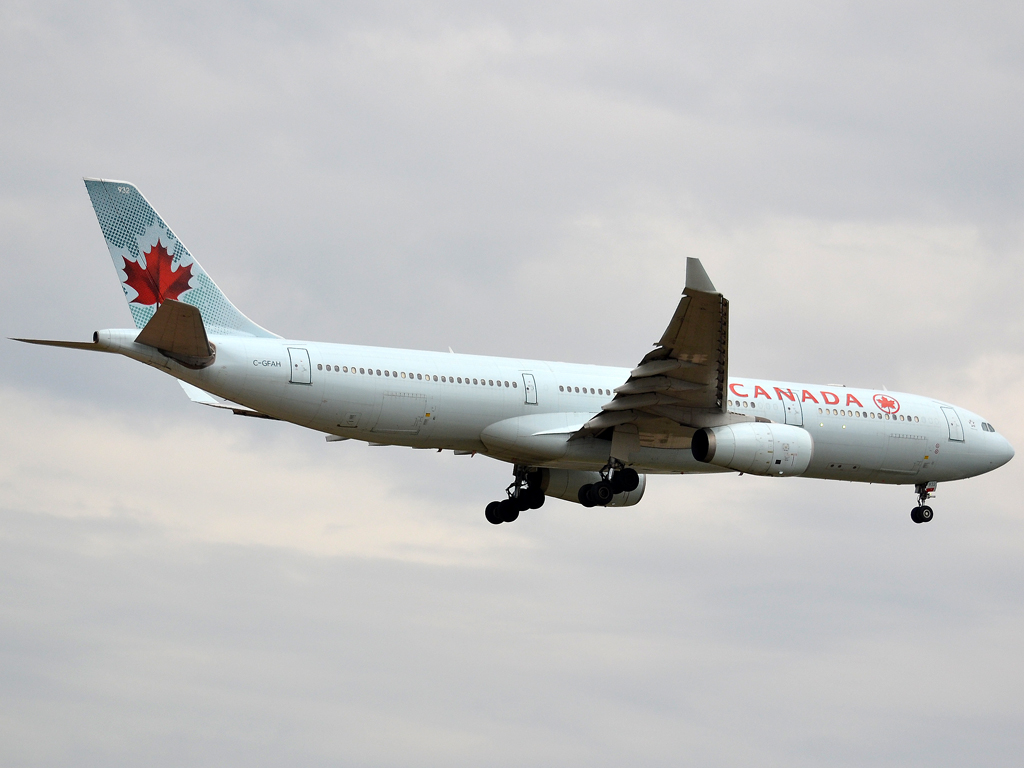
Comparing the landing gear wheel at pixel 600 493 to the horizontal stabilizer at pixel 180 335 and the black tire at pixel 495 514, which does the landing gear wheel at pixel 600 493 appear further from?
the horizontal stabilizer at pixel 180 335

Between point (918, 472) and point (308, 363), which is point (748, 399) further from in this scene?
point (308, 363)

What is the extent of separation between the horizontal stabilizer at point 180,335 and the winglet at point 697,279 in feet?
31.8

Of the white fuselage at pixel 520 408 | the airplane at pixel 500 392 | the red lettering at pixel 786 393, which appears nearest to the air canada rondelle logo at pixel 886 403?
the white fuselage at pixel 520 408

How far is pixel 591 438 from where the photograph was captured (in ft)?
103

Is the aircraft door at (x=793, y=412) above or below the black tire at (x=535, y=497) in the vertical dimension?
above

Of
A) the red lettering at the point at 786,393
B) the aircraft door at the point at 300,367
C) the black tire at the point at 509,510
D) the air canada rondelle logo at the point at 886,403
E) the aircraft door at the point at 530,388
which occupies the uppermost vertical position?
the air canada rondelle logo at the point at 886,403

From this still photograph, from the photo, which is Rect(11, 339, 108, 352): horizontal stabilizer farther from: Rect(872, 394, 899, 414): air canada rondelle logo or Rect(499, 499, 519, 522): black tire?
Rect(872, 394, 899, 414): air canada rondelle logo

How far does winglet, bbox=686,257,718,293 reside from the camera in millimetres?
26812

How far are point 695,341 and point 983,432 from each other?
12934 mm

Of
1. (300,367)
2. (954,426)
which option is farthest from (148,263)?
(954,426)

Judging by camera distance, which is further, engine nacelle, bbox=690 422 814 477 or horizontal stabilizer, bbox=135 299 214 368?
engine nacelle, bbox=690 422 814 477

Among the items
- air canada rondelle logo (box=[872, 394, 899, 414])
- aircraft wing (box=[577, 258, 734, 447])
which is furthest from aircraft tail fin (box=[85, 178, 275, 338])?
air canada rondelle logo (box=[872, 394, 899, 414])

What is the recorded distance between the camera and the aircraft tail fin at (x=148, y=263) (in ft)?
94.2

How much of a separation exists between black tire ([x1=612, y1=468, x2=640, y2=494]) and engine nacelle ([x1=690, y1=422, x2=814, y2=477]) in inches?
67.7
